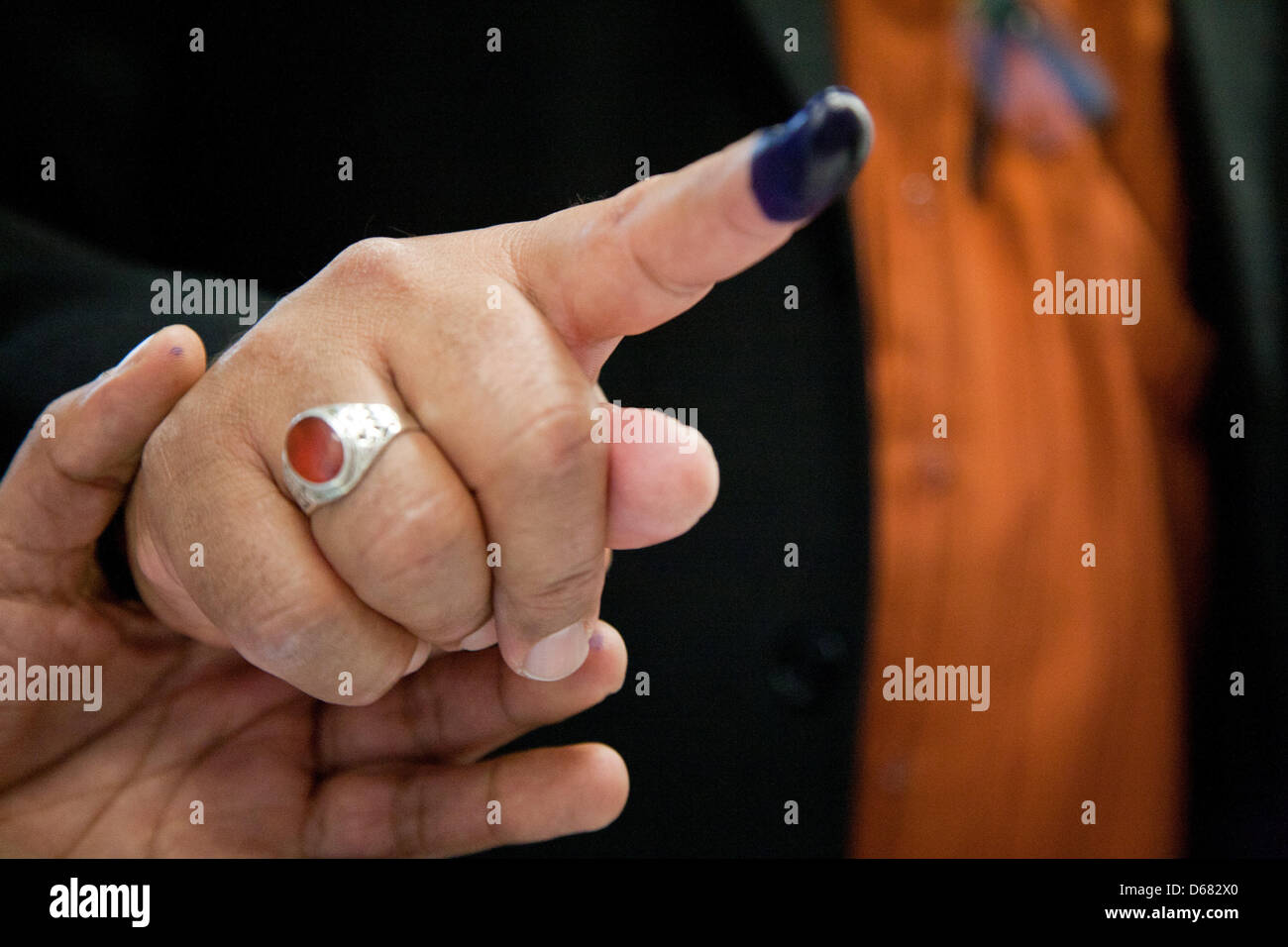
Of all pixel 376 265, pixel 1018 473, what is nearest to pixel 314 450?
pixel 376 265

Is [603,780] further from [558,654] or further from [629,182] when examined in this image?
[629,182]

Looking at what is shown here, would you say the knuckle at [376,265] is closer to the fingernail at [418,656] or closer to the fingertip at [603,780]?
the fingernail at [418,656]

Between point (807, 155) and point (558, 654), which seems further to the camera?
point (558, 654)

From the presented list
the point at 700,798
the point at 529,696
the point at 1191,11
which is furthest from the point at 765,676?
the point at 1191,11

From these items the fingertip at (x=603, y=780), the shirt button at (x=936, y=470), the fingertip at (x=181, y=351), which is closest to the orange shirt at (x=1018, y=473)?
the shirt button at (x=936, y=470)

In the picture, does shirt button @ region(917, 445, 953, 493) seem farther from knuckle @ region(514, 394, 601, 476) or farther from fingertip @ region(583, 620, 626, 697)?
knuckle @ region(514, 394, 601, 476)
